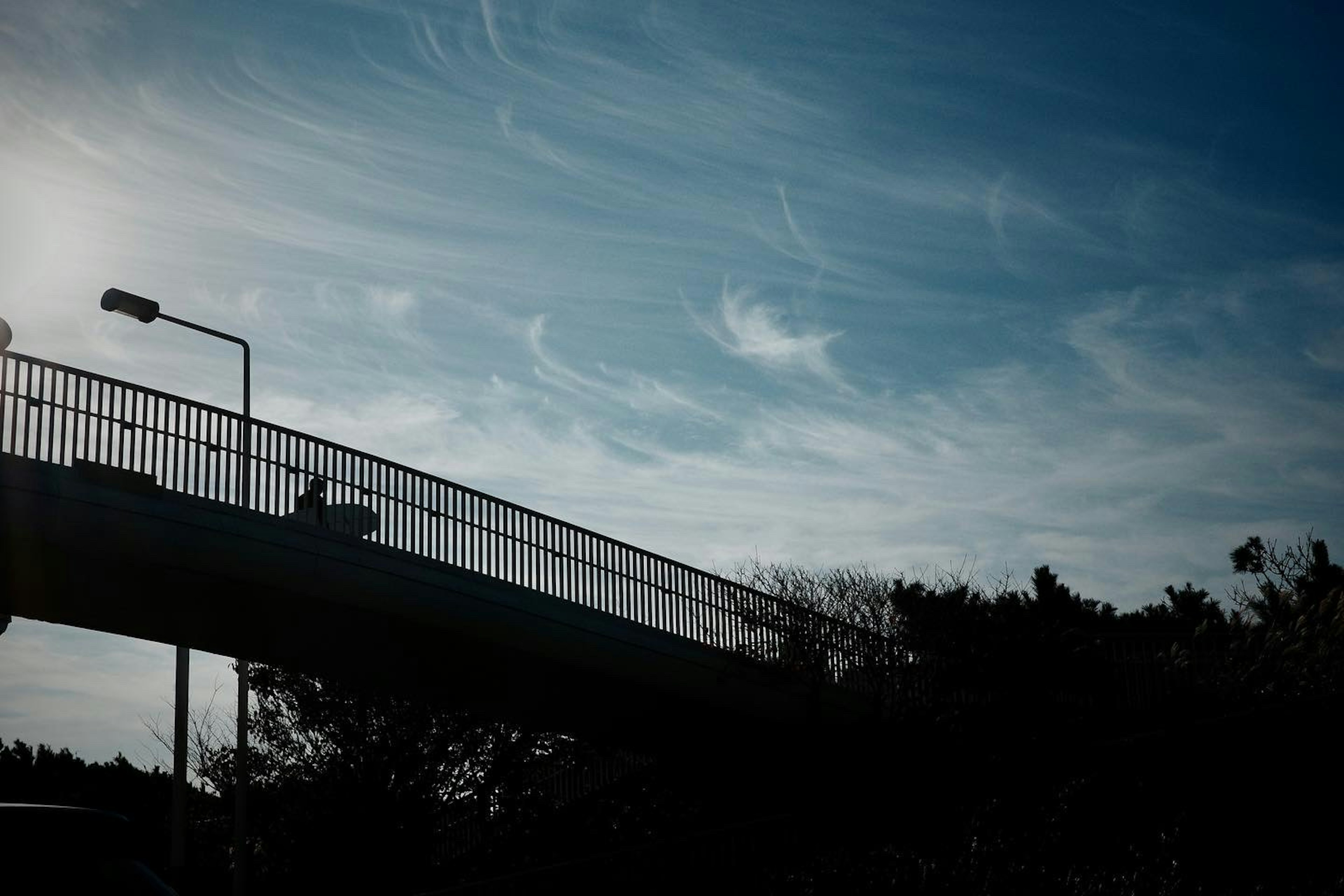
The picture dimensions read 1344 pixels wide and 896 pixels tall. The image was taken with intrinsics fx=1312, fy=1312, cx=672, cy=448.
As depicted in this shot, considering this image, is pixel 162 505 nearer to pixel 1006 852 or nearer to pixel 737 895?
pixel 737 895

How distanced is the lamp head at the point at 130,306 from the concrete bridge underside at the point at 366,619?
4783mm

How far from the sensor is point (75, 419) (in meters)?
16.4

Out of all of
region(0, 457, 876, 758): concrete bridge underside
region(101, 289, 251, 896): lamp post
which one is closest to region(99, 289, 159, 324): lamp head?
region(101, 289, 251, 896): lamp post

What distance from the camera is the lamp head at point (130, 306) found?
67.9 feet

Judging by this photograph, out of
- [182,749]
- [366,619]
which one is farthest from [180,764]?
[366,619]

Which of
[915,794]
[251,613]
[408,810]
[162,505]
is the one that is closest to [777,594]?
[915,794]

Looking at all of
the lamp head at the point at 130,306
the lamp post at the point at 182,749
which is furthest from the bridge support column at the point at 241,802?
the lamp head at the point at 130,306

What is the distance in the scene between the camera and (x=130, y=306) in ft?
68.3

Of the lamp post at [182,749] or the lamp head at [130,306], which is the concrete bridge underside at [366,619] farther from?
the lamp head at [130,306]

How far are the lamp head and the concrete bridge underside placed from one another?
15.7 ft

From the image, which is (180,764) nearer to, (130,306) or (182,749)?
(182,749)

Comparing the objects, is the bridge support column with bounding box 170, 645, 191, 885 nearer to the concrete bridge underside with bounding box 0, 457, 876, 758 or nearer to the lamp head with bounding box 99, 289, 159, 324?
the concrete bridge underside with bounding box 0, 457, 876, 758

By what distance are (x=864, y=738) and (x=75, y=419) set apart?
1553 centimetres

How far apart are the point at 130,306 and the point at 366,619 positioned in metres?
6.26
